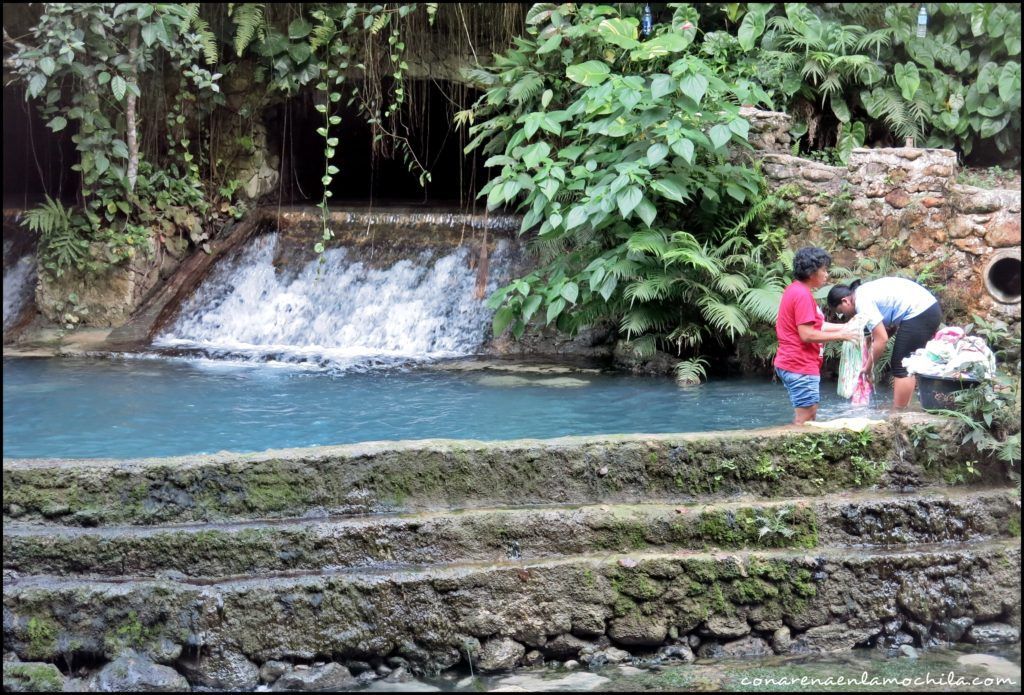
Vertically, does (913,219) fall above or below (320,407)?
above

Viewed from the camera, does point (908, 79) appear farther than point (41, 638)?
Yes

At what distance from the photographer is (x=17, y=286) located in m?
11.5

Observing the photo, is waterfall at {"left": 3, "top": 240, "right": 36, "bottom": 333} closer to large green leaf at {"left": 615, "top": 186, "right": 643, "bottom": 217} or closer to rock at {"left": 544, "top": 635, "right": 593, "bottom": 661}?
large green leaf at {"left": 615, "top": 186, "right": 643, "bottom": 217}

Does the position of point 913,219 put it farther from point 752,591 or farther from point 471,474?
point 471,474

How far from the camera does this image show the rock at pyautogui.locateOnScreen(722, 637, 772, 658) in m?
5.14

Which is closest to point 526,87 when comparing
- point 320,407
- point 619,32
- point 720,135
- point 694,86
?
point 619,32

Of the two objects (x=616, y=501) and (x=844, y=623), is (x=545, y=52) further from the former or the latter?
(x=844, y=623)

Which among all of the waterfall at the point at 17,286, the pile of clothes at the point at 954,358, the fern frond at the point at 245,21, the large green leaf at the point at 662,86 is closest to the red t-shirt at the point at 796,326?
the pile of clothes at the point at 954,358

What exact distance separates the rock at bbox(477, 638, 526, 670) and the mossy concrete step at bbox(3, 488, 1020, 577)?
44 centimetres

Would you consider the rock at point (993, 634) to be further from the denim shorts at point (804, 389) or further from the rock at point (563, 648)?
the rock at point (563, 648)

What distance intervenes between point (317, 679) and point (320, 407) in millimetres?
3209

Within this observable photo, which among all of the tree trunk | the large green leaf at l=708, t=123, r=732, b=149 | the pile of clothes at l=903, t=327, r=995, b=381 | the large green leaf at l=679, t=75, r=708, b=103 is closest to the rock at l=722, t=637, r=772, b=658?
the pile of clothes at l=903, t=327, r=995, b=381

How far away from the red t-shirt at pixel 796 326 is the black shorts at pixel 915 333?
2.70 ft

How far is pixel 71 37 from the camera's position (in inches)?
383
